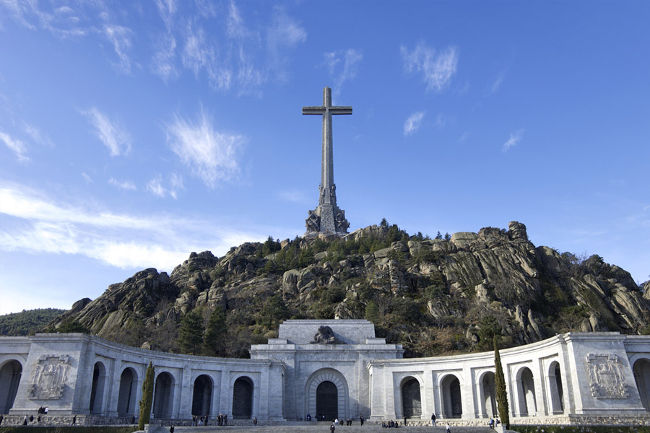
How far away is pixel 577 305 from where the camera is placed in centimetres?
6775

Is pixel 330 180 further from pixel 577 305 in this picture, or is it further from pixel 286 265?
pixel 577 305

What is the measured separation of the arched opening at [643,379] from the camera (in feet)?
117

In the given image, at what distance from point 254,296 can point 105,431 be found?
4698 centimetres

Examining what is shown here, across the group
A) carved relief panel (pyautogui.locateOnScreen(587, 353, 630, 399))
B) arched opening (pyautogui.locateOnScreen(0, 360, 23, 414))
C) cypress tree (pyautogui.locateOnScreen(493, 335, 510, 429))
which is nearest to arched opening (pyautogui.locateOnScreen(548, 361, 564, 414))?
carved relief panel (pyautogui.locateOnScreen(587, 353, 630, 399))

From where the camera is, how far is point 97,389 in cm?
3619

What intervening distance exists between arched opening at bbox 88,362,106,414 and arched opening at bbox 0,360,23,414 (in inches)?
206

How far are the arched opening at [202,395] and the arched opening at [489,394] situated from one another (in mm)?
22877

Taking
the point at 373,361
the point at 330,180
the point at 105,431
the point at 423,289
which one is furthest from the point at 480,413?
the point at 330,180

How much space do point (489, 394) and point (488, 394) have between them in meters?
0.09

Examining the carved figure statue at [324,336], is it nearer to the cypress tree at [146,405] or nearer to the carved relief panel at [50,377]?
the cypress tree at [146,405]

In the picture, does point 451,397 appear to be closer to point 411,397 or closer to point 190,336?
point 411,397

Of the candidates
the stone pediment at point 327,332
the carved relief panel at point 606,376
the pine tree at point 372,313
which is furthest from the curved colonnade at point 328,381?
the pine tree at point 372,313

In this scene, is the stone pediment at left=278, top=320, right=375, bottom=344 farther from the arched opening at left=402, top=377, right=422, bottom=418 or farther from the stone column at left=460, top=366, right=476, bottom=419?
the stone column at left=460, top=366, right=476, bottom=419

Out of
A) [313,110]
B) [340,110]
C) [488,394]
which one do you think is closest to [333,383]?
[488,394]
